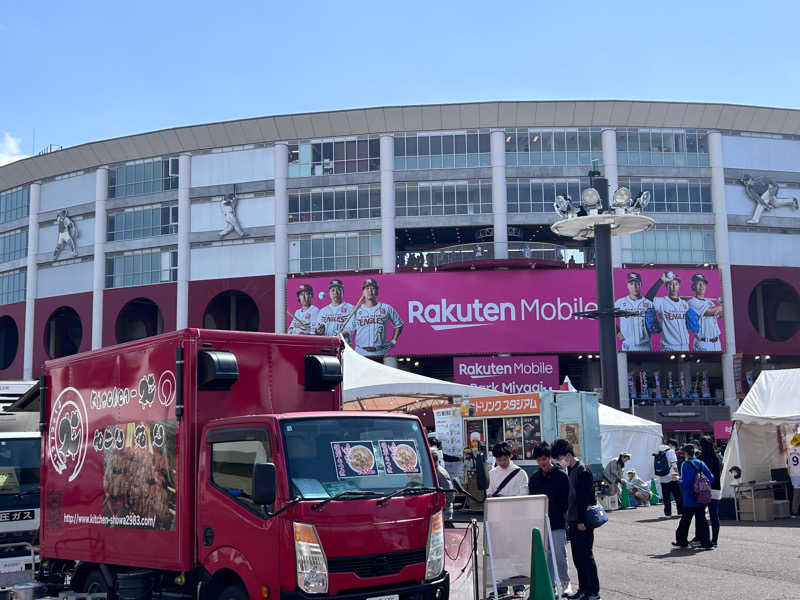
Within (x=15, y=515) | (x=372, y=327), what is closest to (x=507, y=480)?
(x=15, y=515)

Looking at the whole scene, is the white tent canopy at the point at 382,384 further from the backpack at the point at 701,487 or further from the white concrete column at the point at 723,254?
the white concrete column at the point at 723,254

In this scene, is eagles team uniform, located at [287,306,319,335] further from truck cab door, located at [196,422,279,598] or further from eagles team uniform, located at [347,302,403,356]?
truck cab door, located at [196,422,279,598]

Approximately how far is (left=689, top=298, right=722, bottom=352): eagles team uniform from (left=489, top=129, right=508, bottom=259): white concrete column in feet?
37.9

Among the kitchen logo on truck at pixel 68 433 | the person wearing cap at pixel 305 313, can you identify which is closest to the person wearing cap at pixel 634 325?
the person wearing cap at pixel 305 313

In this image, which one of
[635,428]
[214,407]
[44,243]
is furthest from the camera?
[44,243]

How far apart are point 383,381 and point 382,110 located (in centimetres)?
3269

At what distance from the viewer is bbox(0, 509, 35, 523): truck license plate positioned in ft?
39.7

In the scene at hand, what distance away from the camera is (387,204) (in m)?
52.9

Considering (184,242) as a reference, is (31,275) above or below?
below

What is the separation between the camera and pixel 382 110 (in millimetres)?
52969

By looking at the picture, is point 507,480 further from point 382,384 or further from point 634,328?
point 634,328

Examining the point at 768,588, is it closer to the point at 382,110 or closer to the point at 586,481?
the point at 586,481

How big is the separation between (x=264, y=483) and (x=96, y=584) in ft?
12.4

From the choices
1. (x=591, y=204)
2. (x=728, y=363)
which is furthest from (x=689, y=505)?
(x=728, y=363)
